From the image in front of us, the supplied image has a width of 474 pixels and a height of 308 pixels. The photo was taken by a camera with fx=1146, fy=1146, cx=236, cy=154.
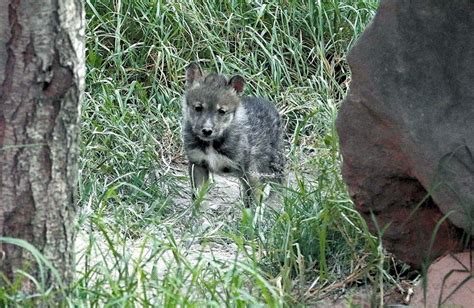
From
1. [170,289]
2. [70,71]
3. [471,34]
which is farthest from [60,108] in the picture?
[471,34]

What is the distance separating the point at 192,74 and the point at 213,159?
692 millimetres

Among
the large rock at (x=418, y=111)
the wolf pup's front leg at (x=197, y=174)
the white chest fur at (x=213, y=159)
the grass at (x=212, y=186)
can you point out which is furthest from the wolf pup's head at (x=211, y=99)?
the large rock at (x=418, y=111)

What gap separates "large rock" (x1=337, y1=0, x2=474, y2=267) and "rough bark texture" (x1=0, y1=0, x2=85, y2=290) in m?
1.29

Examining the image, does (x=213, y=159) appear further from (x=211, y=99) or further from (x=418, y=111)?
(x=418, y=111)

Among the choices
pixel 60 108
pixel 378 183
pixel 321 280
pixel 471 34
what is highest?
pixel 471 34

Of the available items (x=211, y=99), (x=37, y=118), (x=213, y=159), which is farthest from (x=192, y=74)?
(x=37, y=118)

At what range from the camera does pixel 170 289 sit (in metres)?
4.89

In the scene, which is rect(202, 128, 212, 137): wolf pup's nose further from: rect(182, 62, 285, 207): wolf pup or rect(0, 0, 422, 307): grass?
rect(0, 0, 422, 307): grass

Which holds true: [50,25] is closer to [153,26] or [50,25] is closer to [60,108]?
[60,108]

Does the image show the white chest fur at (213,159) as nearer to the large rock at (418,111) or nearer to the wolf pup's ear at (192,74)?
the wolf pup's ear at (192,74)

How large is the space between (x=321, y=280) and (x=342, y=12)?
13.1 ft

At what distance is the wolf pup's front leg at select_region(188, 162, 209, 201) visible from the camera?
25.8 feet

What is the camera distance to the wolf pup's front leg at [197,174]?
7.87m

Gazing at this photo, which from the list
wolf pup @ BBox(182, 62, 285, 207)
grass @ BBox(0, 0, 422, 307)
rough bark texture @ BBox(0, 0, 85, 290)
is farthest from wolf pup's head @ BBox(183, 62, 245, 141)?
rough bark texture @ BBox(0, 0, 85, 290)
